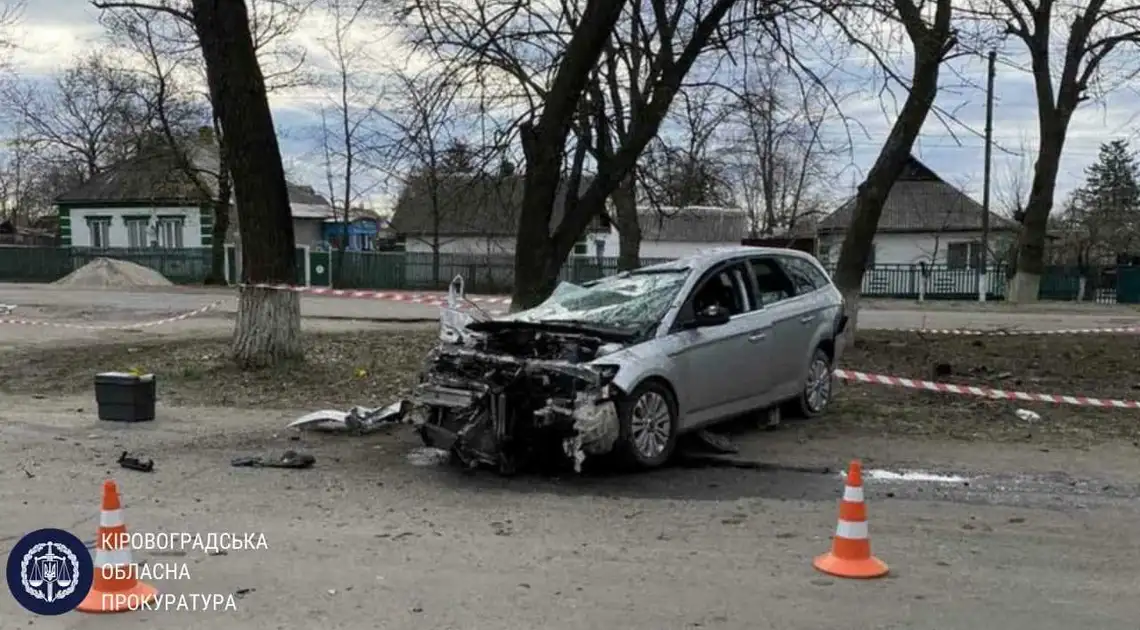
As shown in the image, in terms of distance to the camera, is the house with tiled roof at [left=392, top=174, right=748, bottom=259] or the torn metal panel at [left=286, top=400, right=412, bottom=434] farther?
the house with tiled roof at [left=392, top=174, right=748, bottom=259]

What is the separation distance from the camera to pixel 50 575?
479 centimetres

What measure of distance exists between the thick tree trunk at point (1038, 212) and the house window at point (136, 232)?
39.5 meters

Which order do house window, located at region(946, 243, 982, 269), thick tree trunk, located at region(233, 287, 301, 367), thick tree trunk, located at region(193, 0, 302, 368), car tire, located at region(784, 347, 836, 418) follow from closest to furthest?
car tire, located at region(784, 347, 836, 418) < thick tree trunk, located at region(193, 0, 302, 368) < thick tree trunk, located at region(233, 287, 301, 367) < house window, located at region(946, 243, 982, 269)

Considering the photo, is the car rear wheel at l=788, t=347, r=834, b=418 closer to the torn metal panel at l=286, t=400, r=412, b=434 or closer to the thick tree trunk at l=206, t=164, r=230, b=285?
the torn metal panel at l=286, t=400, r=412, b=434

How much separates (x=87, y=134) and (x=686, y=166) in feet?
153

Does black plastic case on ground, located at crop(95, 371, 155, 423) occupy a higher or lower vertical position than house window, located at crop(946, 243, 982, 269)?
lower

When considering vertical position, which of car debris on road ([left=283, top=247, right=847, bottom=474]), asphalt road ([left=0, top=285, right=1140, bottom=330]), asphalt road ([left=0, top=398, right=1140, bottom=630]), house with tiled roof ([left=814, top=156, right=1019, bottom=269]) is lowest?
asphalt road ([left=0, top=398, right=1140, bottom=630])

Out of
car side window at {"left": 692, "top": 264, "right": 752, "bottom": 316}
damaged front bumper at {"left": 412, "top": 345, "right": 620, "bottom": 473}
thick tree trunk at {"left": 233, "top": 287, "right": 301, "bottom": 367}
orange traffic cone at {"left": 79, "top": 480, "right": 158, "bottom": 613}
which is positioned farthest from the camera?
thick tree trunk at {"left": 233, "top": 287, "right": 301, "bottom": 367}

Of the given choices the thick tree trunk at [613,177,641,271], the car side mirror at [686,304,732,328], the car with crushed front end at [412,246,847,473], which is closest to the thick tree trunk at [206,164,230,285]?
the thick tree trunk at [613,177,641,271]

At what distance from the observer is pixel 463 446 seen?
743cm

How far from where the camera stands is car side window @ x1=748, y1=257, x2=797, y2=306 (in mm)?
9219

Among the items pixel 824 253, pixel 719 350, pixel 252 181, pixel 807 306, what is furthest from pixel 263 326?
pixel 824 253

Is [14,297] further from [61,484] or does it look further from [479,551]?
[479,551]

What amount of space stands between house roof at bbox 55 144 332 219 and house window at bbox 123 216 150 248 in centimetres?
97
